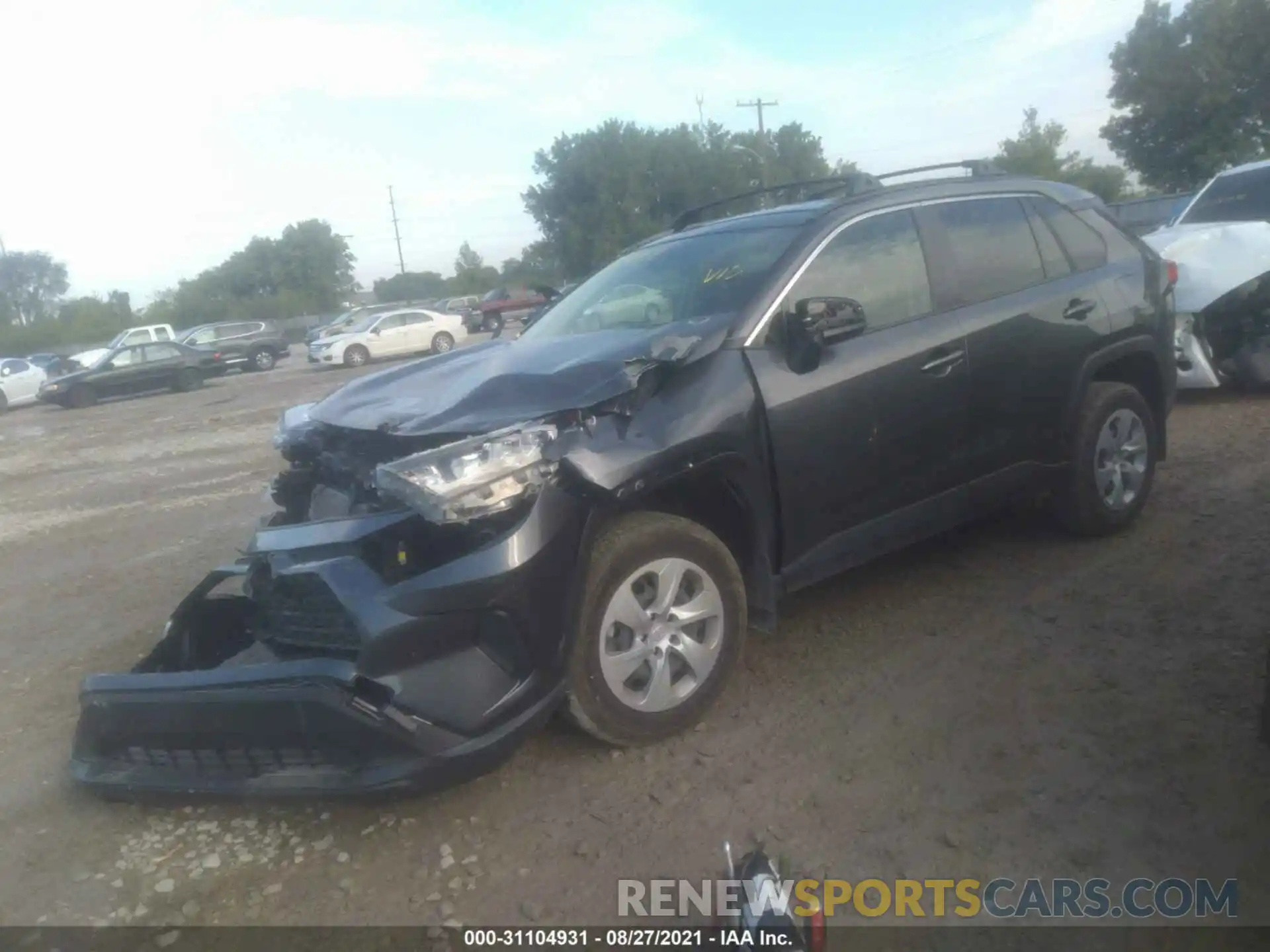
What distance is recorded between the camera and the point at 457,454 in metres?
3.13

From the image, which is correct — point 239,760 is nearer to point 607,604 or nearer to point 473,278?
point 607,604

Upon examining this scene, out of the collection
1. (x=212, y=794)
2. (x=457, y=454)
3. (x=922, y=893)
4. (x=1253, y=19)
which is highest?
(x=1253, y=19)

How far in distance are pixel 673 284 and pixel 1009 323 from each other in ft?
4.98

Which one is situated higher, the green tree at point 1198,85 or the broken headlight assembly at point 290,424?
the green tree at point 1198,85

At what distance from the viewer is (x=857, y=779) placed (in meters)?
3.30

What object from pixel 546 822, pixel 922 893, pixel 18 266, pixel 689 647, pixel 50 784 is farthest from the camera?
pixel 18 266

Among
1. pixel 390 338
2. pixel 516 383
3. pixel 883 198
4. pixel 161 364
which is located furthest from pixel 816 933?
pixel 390 338

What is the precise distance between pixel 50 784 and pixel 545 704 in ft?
6.79

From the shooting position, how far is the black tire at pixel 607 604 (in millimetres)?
3301

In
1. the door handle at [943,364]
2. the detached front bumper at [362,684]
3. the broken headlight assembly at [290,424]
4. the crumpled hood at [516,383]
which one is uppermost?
the crumpled hood at [516,383]

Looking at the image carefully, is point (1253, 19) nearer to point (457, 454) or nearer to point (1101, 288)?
point (1101, 288)

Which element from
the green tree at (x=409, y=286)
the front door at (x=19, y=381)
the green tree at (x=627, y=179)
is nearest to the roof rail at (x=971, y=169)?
the front door at (x=19, y=381)

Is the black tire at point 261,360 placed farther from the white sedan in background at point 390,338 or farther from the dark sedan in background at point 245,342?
the white sedan in background at point 390,338

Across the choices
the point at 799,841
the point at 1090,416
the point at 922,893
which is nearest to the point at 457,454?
the point at 799,841
